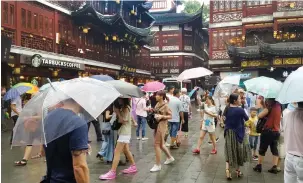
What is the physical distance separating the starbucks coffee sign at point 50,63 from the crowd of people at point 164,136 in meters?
7.59

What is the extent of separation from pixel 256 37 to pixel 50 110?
79.8 feet

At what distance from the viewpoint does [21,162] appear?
7.24 metres

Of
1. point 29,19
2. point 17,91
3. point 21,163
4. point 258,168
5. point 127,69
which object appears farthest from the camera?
point 127,69

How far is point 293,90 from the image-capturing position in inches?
148

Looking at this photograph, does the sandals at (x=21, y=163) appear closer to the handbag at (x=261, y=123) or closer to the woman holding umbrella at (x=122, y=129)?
the woman holding umbrella at (x=122, y=129)

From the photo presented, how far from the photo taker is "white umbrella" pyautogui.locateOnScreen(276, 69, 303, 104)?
12.1ft

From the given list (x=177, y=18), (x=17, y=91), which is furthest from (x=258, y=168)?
(x=177, y=18)

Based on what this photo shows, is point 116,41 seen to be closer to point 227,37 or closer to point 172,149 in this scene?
point 227,37

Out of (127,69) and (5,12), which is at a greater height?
(5,12)

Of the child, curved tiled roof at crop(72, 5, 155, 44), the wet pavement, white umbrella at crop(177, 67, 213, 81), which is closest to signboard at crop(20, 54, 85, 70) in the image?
curved tiled roof at crop(72, 5, 155, 44)

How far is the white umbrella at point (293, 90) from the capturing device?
368cm

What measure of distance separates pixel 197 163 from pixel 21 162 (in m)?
3.82

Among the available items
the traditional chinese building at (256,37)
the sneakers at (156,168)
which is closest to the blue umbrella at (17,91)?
the sneakers at (156,168)

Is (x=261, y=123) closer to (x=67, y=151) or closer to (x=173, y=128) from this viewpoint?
(x=173, y=128)
